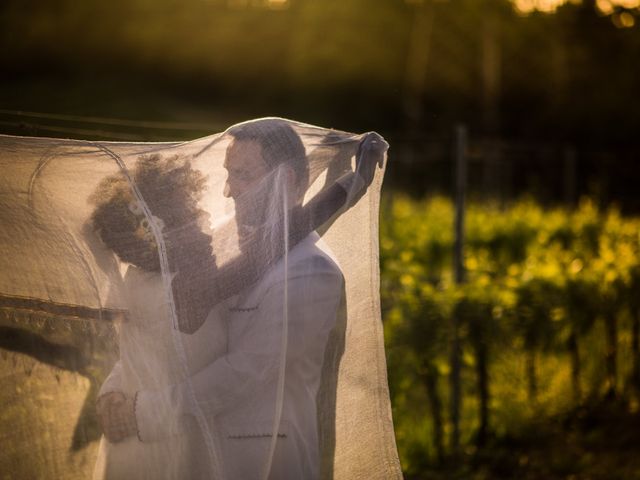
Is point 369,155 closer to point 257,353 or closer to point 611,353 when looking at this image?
point 257,353

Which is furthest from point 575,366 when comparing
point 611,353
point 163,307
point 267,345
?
point 163,307

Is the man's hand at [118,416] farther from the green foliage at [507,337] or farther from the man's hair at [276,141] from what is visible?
the green foliage at [507,337]

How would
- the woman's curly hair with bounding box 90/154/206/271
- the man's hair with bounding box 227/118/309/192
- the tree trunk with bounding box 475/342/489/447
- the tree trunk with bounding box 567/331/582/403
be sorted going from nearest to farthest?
the woman's curly hair with bounding box 90/154/206/271 < the man's hair with bounding box 227/118/309/192 < the tree trunk with bounding box 475/342/489/447 < the tree trunk with bounding box 567/331/582/403

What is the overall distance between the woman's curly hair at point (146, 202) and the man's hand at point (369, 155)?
56 cm

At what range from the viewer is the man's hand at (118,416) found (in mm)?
2352

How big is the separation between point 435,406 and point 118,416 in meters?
3.65

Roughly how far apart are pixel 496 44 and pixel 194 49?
16466 millimetres

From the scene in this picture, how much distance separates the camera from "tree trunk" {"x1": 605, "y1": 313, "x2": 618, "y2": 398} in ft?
23.4

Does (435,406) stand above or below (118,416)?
below

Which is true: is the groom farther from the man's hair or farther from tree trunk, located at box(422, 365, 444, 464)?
tree trunk, located at box(422, 365, 444, 464)

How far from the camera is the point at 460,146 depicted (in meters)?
5.71

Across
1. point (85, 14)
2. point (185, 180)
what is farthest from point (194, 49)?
point (185, 180)

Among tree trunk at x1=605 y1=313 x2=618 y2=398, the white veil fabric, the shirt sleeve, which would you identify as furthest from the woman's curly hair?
tree trunk at x1=605 y1=313 x2=618 y2=398

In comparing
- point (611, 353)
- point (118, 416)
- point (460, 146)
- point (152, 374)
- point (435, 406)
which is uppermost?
point (460, 146)
